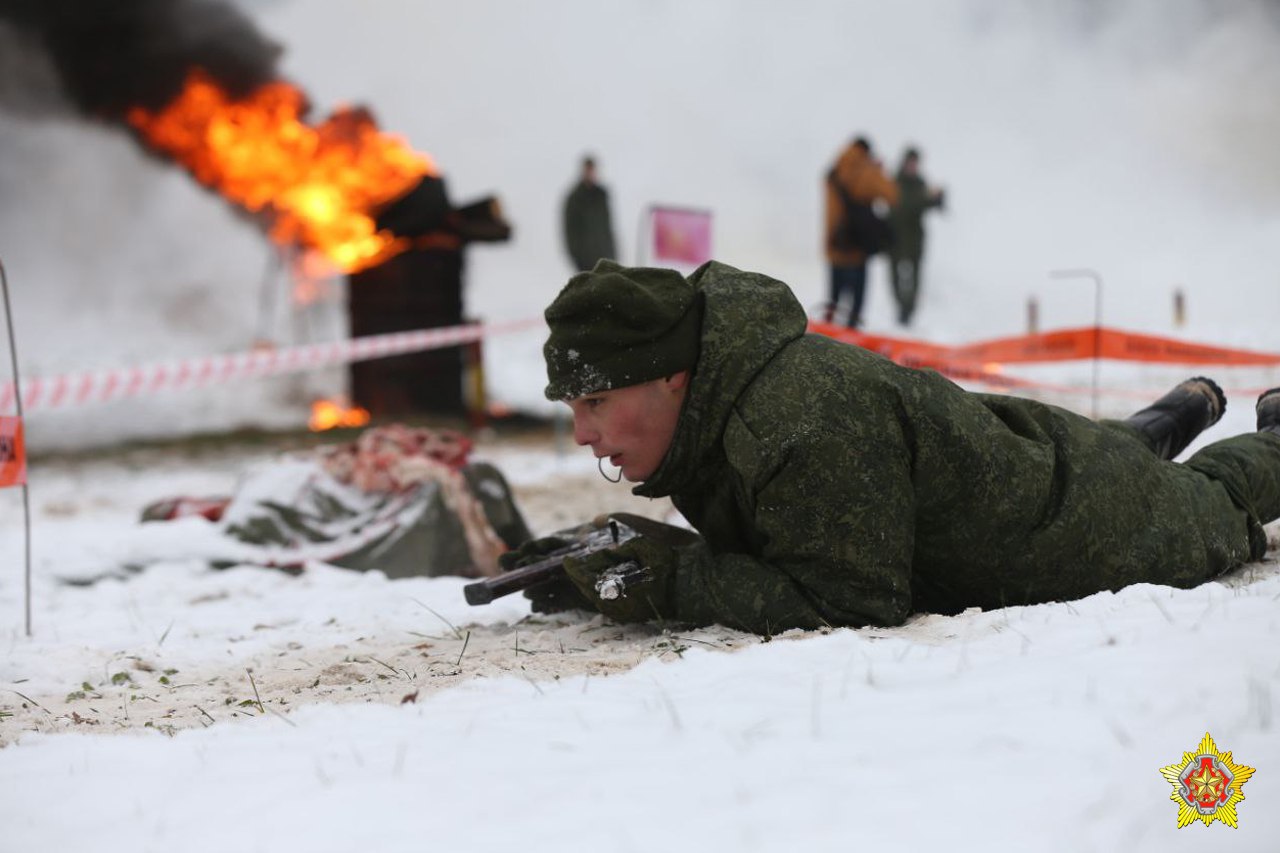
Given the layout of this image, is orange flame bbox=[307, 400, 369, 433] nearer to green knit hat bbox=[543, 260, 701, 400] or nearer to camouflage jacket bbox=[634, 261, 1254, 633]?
green knit hat bbox=[543, 260, 701, 400]

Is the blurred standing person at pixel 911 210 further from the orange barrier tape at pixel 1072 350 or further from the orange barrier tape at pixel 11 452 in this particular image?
the orange barrier tape at pixel 11 452

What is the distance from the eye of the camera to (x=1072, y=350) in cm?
702

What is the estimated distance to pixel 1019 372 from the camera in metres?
13.1

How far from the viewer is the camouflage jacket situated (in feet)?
8.93

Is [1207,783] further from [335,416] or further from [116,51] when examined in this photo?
[116,51]

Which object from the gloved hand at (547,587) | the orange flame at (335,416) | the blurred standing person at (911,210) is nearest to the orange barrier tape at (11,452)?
the gloved hand at (547,587)

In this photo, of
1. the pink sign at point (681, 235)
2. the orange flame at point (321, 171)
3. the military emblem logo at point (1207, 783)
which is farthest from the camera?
the orange flame at point (321, 171)

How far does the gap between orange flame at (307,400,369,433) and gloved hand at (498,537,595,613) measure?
25.7 ft

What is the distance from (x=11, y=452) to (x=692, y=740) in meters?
3.24

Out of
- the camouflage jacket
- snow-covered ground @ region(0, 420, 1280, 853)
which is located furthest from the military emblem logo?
the camouflage jacket

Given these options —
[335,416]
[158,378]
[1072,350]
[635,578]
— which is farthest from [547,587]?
[335,416]

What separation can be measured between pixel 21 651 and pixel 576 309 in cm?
243

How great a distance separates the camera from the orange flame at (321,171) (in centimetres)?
1147

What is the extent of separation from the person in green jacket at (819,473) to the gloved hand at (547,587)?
39 cm
